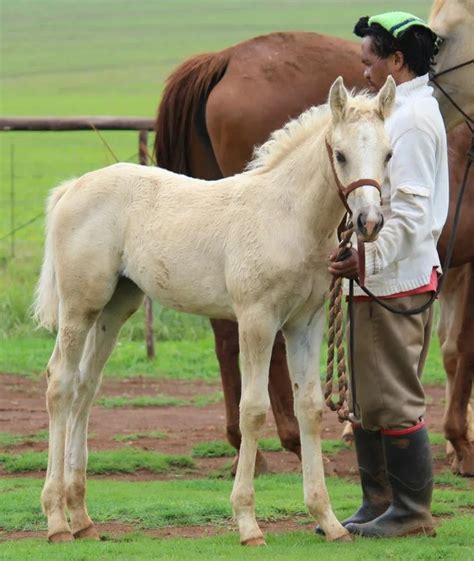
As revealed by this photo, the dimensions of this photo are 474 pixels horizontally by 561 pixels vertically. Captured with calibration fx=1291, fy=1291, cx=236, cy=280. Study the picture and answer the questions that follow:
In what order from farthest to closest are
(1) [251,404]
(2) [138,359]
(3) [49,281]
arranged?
(2) [138,359]
(3) [49,281]
(1) [251,404]

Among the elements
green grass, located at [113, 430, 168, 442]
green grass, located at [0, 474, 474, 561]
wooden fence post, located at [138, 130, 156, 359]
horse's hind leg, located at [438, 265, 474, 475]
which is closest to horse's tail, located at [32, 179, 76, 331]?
green grass, located at [0, 474, 474, 561]

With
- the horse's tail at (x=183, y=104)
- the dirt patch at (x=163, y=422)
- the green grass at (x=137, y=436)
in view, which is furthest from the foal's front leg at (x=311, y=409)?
the green grass at (x=137, y=436)

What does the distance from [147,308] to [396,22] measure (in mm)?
6041

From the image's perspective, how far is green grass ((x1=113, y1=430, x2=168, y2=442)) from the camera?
8.11 meters

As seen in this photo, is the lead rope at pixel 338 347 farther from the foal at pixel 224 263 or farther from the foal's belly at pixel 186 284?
the foal's belly at pixel 186 284

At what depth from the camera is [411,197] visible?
4965mm

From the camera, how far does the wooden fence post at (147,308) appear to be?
33.8 ft

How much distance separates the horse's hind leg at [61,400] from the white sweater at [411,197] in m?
1.24

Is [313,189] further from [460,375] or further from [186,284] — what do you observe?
[460,375]

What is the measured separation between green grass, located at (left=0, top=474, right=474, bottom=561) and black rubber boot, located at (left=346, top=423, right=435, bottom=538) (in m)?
0.09

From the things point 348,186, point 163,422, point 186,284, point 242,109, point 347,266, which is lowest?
point 163,422

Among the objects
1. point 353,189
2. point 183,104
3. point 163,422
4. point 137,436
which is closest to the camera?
point 353,189

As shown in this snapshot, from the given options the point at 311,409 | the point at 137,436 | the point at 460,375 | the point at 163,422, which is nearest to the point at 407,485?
the point at 311,409

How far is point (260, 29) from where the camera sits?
41.1 meters
